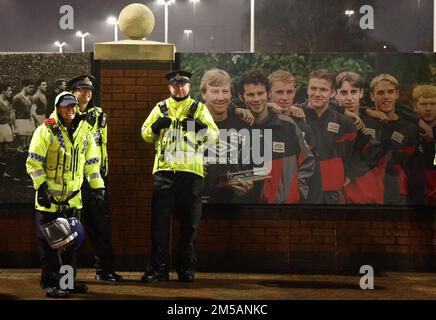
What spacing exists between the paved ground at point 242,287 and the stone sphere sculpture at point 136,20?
9.63 ft

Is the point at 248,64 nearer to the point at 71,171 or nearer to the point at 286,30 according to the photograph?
the point at 71,171

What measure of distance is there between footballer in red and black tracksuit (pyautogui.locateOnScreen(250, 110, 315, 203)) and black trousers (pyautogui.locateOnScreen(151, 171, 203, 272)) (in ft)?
3.62

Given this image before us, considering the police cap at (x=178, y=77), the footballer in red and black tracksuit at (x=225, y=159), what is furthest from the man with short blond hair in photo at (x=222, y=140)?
the police cap at (x=178, y=77)

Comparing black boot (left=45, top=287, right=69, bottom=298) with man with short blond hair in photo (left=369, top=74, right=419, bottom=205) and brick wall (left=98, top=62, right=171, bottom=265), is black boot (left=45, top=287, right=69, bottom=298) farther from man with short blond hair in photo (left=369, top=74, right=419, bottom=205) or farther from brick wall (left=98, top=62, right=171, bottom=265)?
man with short blond hair in photo (left=369, top=74, right=419, bottom=205)

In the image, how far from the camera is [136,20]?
9.99 meters

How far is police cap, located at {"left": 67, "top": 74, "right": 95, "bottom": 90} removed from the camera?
349 inches

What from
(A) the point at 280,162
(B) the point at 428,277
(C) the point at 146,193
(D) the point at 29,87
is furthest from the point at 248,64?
(B) the point at 428,277

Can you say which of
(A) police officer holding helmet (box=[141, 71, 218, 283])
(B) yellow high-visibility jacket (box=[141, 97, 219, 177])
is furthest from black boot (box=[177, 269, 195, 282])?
(B) yellow high-visibility jacket (box=[141, 97, 219, 177])

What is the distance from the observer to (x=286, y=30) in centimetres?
4025

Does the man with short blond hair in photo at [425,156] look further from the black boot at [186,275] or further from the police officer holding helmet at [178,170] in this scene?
the black boot at [186,275]

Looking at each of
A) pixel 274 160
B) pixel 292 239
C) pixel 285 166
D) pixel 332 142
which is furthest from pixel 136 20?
pixel 292 239

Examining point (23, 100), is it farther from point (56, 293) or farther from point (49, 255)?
point (56, 293)

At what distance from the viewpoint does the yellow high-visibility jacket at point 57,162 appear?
806cm
